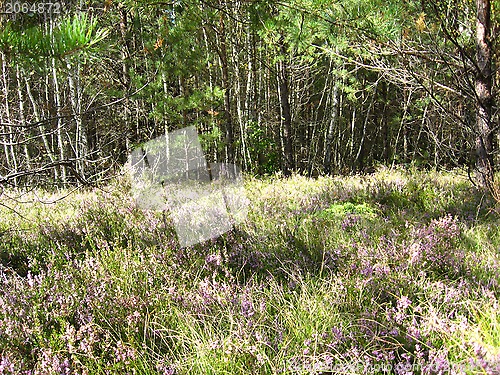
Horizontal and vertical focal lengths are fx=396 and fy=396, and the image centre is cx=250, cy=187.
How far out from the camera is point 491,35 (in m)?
4.89

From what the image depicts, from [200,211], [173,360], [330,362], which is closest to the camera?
[330,362]

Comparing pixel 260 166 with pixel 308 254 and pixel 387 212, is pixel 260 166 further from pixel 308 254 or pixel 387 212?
pixel 308 254

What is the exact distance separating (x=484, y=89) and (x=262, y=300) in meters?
4.21

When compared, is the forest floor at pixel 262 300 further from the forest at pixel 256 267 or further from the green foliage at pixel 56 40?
the green foliage at pixel 56 40

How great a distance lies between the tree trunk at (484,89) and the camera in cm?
479

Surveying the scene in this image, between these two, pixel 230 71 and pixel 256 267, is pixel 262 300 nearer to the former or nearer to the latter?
pixel 256 267

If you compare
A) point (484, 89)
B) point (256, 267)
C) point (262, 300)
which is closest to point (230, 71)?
point (484, 89)

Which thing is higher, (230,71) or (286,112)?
(230,71)

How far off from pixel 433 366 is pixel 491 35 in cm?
453

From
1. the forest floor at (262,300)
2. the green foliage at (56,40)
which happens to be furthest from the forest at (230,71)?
the forest floor at (262,300)

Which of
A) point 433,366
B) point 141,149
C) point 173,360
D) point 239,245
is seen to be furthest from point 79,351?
point 141,149

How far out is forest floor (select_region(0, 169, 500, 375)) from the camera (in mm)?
2047

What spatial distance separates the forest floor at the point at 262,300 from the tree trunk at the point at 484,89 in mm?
843

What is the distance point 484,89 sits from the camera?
16.3 feet
